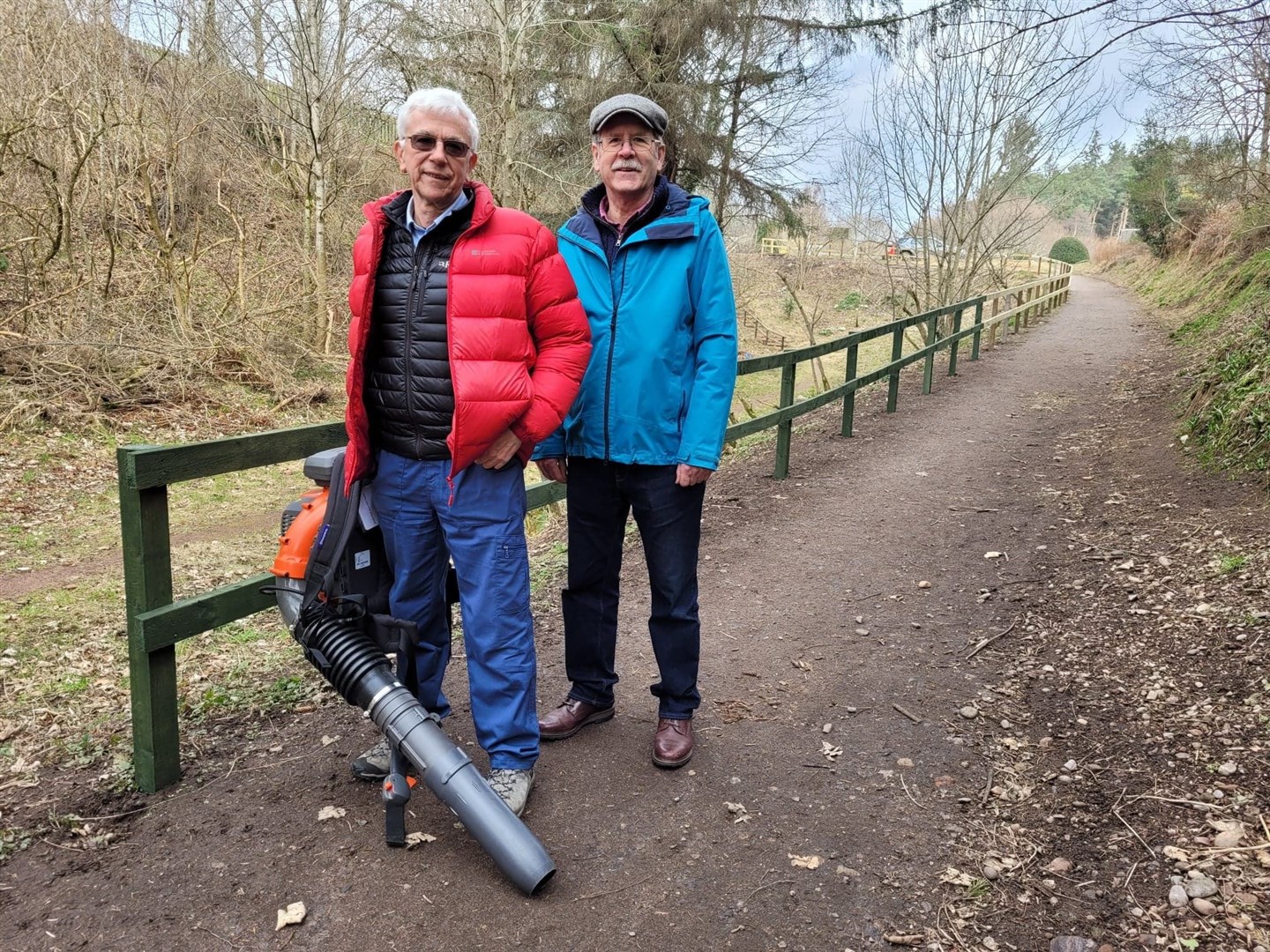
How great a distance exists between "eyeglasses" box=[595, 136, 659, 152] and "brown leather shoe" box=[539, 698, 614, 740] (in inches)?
76.0

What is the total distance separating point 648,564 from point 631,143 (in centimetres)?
136

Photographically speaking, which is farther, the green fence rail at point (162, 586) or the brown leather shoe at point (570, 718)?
the brown leather shoe at point (570, 718)

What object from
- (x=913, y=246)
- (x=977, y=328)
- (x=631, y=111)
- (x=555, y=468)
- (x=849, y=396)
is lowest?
(x=849, y=396)

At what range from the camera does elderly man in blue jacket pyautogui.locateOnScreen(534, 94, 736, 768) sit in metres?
2.81

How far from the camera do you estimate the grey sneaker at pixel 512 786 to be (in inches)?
105

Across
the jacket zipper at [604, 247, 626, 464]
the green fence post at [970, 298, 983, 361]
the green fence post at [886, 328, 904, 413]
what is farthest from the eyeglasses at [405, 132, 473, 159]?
the green fence post at [970, 298, 983, 361]

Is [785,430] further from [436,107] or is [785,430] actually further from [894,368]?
[436,107]

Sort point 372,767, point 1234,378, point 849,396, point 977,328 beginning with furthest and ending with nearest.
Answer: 1. point 977,328
2. point 849,396
3. point 1234,378
4. point 372,767

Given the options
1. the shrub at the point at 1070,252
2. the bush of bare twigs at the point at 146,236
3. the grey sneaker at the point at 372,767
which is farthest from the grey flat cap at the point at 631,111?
the shrub at the point at 1070,252

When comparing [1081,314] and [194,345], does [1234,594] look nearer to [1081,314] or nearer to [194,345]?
[194,345]

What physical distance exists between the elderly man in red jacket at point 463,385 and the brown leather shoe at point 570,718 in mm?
415

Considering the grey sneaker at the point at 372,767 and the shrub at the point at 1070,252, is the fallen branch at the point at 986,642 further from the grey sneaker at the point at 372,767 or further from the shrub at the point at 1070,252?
the shrub at the point at 1070,252

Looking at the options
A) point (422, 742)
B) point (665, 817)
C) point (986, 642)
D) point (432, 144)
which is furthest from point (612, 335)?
point (986, 642)

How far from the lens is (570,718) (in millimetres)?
3217
